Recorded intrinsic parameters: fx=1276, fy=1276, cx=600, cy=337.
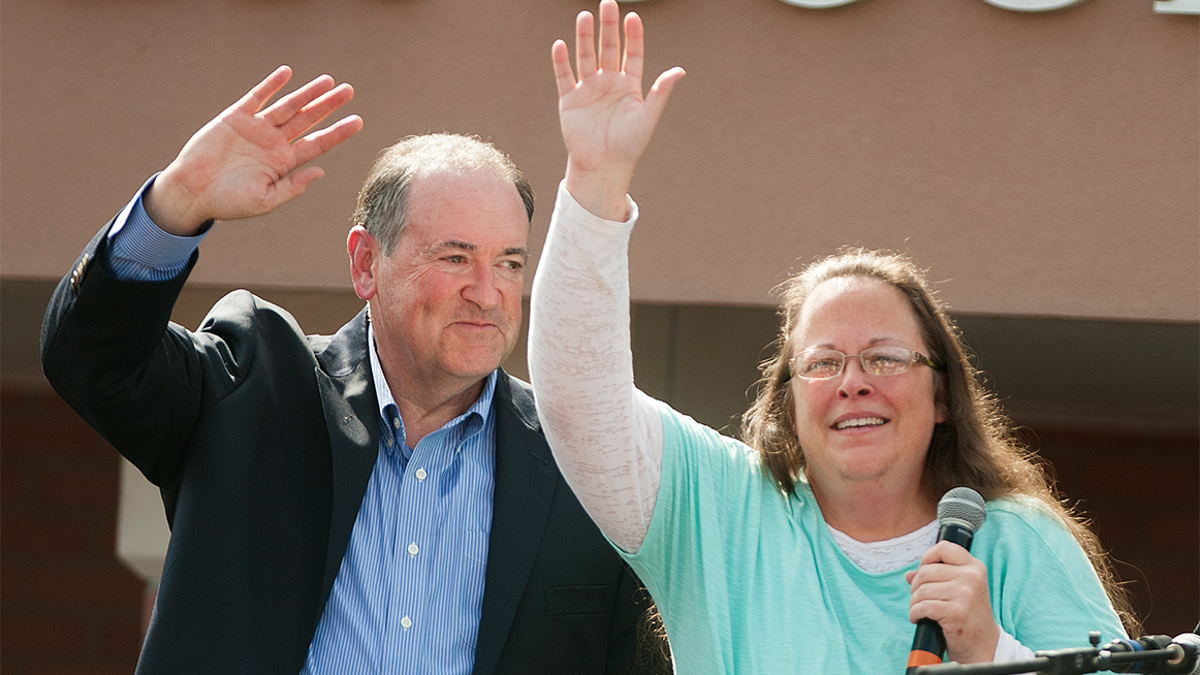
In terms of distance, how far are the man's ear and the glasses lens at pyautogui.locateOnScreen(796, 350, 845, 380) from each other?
955 mm

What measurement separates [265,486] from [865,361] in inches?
43.6

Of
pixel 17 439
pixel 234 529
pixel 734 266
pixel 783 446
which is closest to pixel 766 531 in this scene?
pixel 783 446

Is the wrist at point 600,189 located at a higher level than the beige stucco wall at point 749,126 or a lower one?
lower

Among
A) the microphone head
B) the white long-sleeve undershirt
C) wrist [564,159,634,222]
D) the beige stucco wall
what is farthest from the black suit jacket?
the beige stucco wall

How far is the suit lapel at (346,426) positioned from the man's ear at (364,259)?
4.1 inches

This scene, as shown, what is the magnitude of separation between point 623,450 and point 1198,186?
289 cm

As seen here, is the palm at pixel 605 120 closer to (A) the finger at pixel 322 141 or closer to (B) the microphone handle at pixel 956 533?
(A) the finger at pixel 322 141

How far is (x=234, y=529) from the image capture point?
2287 millimetres

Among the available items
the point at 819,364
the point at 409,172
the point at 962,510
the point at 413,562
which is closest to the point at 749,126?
the point at 409,172

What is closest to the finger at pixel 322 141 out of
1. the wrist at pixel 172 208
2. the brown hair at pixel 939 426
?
the wrist at pixel 172 208

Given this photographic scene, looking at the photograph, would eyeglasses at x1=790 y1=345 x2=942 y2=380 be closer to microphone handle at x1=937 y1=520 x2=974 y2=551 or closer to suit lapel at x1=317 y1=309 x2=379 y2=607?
microphone handle at x1=937 y1=520 x2=974 y2=551

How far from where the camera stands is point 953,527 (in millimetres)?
1822

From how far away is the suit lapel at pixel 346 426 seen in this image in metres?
2.34

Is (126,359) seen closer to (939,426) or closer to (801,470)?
(801,470)
